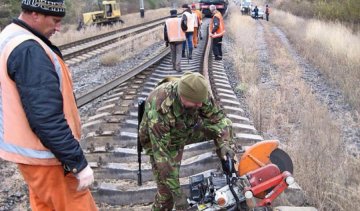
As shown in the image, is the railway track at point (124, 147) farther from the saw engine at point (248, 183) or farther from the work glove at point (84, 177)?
the work glove at point (84, 177)

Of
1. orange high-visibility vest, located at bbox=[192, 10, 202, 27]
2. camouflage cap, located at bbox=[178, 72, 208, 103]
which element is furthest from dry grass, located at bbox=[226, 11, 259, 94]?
camouflage cap, located at bbox=[178, 72, 208, 103]

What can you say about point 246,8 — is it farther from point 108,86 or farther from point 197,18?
point 108,86

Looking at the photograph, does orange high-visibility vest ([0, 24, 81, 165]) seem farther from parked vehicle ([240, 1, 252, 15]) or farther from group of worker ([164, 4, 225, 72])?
parked vehicle ([240, 1, 252, 15])

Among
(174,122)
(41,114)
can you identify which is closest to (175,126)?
(174,122)

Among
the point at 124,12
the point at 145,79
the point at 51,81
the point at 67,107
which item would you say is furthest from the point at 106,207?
the point at 124,12

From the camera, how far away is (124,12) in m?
47.8

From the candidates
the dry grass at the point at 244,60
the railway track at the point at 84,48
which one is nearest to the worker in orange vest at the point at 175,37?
the dry grass at the point at 244,60

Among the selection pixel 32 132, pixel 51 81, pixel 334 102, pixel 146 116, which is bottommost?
pixel 334 102

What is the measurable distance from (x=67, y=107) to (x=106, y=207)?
7.35 feet

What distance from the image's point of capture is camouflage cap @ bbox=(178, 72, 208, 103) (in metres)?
3.37

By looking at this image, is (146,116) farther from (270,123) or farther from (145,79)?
(145,79)

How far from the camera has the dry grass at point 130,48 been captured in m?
13.2

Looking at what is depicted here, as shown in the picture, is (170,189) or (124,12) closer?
(170,189)

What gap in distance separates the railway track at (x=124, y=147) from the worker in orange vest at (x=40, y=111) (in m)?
1.94
